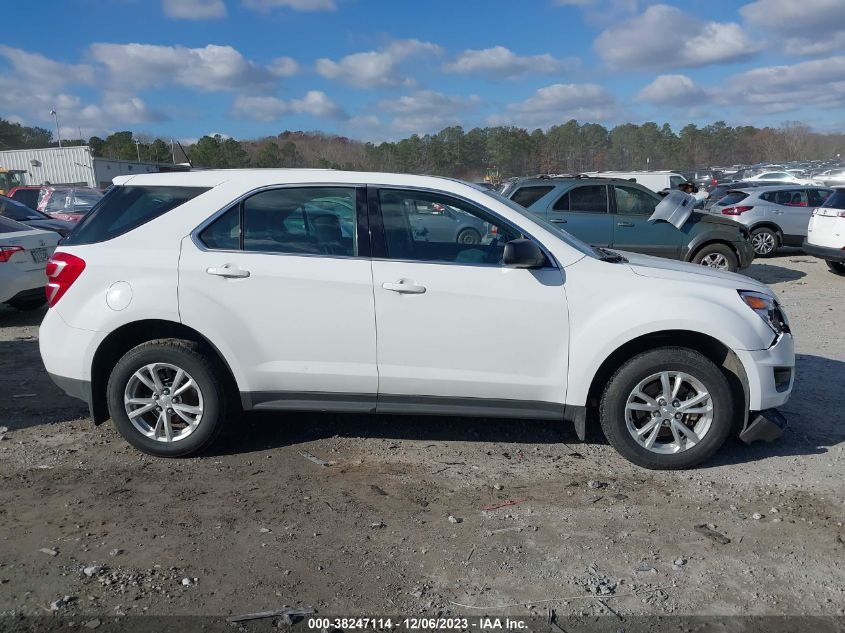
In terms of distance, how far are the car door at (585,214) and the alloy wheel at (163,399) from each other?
25.3 ft

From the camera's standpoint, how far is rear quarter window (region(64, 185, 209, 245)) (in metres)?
4.59

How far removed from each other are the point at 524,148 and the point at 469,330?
5572 cm

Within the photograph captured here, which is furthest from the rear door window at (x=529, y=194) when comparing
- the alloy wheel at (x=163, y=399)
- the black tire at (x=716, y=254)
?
the alloy wheel at (x=163, y=399)

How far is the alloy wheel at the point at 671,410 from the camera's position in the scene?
437 centimetres

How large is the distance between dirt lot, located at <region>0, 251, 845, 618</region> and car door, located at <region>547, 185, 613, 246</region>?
597cm

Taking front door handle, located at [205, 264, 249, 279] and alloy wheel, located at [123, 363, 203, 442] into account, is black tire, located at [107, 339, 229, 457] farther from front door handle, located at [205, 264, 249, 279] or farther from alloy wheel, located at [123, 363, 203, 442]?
front door handle, located at [205, 264, 249, 279]

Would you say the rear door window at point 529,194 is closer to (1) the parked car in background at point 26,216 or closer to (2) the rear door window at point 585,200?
(2) the rear door window at point 585,200

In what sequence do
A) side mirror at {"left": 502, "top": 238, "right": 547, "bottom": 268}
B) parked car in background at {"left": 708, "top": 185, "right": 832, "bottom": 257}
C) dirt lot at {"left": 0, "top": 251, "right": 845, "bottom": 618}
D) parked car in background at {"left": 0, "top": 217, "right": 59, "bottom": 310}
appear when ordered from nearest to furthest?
dirt lot at {"left": 0, "top": 251, "right": 845, "bottom": 618} → side mirror at {"left": 502, "top": 238, "right": 547, "bottom": 268} → parked car in background at {"left": 0, "top": 217, "right": 59, "bottom": 310} → parked car in background at {"left": 708, "top": 185, "right": 832, "bottom": 257}

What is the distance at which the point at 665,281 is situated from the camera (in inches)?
174

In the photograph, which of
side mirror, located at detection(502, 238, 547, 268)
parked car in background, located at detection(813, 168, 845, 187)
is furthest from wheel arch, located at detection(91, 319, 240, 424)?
parked car in background, located at detection(813, 168, 845, 187)

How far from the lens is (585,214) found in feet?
36.8

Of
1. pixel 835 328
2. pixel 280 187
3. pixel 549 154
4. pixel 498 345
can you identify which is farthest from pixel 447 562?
pixel 549 154

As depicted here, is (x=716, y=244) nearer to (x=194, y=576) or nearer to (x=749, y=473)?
(x=749, y=473)

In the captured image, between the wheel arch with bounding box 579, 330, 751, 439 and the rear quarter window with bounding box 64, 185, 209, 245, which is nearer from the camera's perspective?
the wheel arch with bounding box 579, 330, 751, 439
